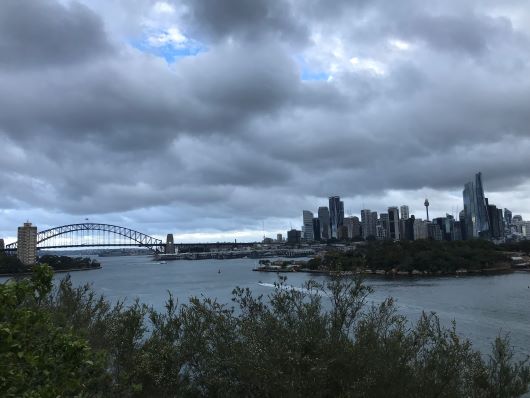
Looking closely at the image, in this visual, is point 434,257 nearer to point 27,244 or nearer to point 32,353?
point 32,353

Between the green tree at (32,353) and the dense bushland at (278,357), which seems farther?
the dense bushland at (278,357)

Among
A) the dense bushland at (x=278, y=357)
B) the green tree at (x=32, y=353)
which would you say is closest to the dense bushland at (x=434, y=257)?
the dense bushland at (x=278, y=357)

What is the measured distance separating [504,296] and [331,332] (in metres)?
66.7

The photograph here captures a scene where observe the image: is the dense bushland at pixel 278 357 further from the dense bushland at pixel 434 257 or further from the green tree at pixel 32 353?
the dense bushland at pixel 434 257

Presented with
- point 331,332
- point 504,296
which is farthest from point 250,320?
point 504,296

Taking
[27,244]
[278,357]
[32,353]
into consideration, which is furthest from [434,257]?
[27,244]

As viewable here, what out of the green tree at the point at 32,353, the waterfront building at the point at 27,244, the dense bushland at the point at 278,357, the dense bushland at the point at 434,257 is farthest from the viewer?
the waterfront building at the point at 27,244

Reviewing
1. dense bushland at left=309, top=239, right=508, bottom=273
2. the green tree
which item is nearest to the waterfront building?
dense bushland at left=309, top=239, right=508, bottom=273

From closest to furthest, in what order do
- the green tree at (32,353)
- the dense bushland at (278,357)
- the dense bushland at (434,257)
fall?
the green tree at (32,353)
the dense bushland at (278,357)
the dense bushland at (434,257)

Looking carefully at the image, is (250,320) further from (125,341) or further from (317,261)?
(317,261)

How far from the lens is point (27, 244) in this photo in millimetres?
191125

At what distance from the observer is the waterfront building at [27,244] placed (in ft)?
618

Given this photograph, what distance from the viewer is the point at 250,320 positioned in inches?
620

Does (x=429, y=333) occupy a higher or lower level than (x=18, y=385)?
lower
